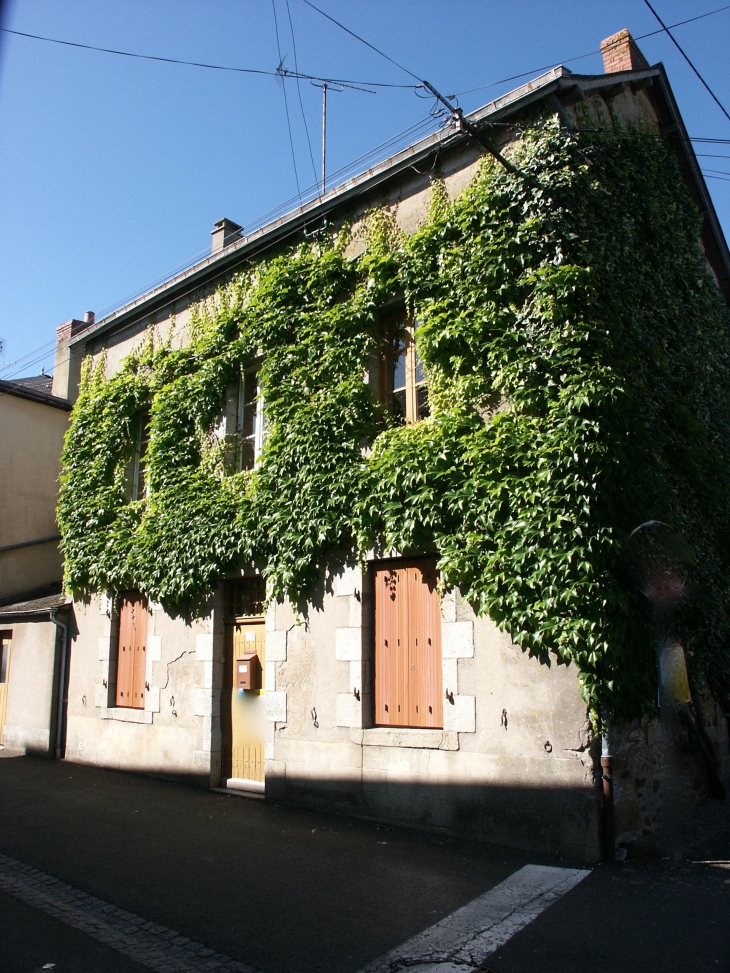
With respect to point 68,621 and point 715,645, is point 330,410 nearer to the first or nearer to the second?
point 715,645

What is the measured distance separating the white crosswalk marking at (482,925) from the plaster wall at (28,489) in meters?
10.8

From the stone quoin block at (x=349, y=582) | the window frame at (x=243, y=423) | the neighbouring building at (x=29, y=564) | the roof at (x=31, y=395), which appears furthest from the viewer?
the roof at (x=31, y=395)

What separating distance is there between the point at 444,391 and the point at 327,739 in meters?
3.87

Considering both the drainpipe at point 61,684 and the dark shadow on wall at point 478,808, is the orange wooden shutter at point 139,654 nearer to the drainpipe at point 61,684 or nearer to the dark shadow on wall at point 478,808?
the drainpipe at point 61,684

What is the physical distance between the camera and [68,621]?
11.7 metres

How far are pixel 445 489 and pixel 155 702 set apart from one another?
542 centimetres

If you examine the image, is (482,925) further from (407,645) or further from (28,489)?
(28,489)

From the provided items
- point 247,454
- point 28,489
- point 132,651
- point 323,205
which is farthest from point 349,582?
point 28,489

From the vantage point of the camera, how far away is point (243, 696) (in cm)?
924

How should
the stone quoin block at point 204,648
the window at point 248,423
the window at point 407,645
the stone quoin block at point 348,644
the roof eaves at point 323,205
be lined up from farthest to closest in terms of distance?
1. the window at point 248,423
2. the stone quoin block at point 204,648
3. the stone quoin block at point 348,644
4. the roof eaves at point 323,205
5. the window at point 407,645

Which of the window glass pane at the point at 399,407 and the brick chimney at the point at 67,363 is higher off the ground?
the brick chimney at the point at 67,363

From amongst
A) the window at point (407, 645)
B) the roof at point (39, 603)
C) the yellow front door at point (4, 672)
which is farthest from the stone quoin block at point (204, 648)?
the yellow front door at point (4, 672)

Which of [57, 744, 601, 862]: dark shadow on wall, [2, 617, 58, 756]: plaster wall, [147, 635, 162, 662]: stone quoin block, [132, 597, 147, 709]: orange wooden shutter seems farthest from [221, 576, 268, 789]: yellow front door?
[2, 617, 58, 756]: plaster wall

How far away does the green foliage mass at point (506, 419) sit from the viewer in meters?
6.43
